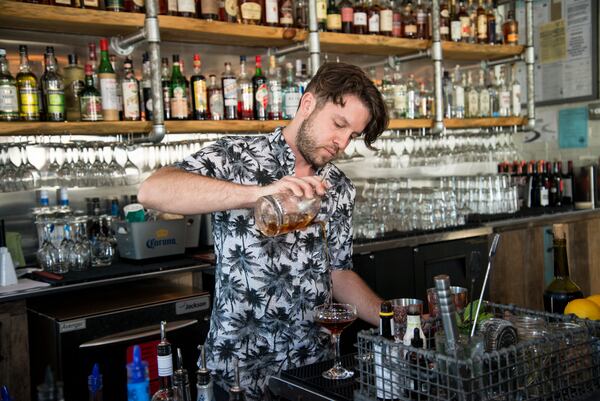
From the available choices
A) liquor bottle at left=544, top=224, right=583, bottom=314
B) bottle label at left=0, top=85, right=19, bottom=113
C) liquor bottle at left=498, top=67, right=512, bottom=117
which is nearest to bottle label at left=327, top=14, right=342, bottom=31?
liquor bottle at left=498, top=67, right=512, bottom=117

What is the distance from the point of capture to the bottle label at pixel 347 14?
3.92m

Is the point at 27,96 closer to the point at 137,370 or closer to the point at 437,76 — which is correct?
the point at 137,370

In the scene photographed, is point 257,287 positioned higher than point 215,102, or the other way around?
point 215,102

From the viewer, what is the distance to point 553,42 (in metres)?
5.12

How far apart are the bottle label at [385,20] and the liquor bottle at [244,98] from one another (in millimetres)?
1014

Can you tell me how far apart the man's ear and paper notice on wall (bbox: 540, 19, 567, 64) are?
3.87 metres

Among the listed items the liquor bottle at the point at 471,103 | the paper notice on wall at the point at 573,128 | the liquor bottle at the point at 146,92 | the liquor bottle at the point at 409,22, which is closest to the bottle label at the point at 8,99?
the liquor bottle at the point at 146,92

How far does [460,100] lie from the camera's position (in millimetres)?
4488

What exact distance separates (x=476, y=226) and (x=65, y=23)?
8.46 ft

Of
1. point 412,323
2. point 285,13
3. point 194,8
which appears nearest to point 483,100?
point 285,13

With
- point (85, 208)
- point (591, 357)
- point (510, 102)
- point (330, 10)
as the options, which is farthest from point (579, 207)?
point (591, 357)

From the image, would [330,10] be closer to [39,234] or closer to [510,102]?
[510,102]

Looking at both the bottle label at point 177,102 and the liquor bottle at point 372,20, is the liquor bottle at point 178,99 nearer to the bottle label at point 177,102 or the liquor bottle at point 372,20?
the bottle label at point 177,102

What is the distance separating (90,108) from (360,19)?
5.79ft
